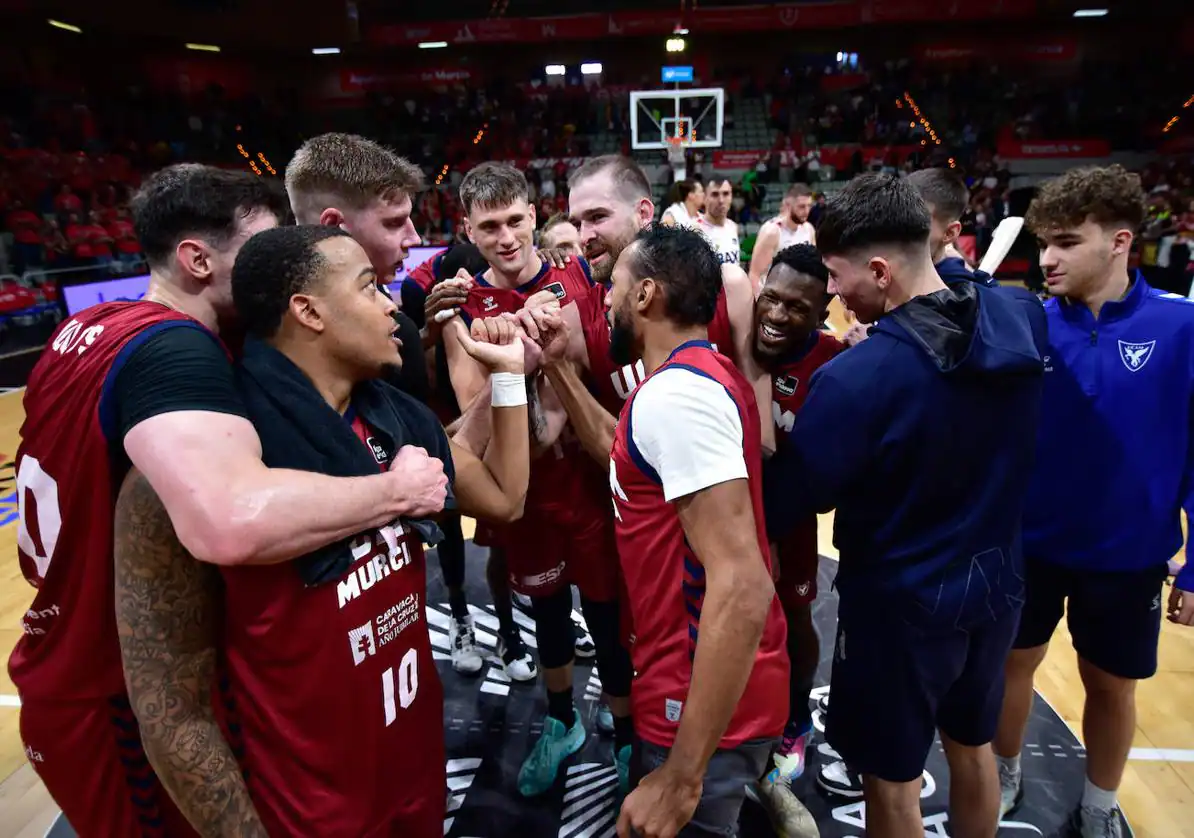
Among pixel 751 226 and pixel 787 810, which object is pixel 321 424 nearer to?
pixel 787 810

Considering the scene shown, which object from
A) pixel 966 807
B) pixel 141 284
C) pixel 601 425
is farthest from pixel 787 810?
pixel 141 284

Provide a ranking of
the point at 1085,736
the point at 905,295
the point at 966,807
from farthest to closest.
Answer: the point at 1085,736
the point at 966,807
the point at 905,295

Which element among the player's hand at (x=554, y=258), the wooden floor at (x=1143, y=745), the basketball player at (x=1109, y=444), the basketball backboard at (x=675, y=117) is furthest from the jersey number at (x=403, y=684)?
the basketball backboard at (x=675, y=117)

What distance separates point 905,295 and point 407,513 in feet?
4.75

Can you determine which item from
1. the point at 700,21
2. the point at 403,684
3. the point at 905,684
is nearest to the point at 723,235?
the point at 905,684

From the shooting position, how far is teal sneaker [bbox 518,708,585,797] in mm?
3020

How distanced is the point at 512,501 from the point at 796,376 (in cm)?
126

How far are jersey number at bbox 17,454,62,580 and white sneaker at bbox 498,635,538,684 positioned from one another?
239cm

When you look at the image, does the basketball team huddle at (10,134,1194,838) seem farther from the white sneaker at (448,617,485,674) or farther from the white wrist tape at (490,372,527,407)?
the white sneaker at (448,617,485,674)

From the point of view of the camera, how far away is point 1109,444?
8.08 ft

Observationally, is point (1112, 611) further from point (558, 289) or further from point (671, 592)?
point (558, 289)

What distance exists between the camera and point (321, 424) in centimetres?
158

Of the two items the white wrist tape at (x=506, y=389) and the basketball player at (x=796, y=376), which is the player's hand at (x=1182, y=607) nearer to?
the basketball player at (x=796, y=376)

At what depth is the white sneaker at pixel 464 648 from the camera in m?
3.80
